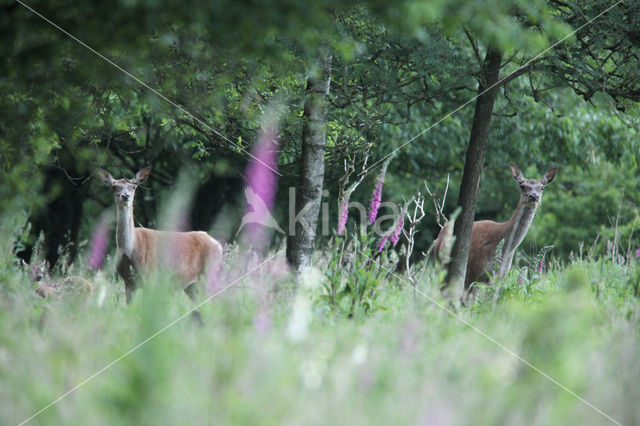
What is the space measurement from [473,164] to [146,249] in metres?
3.43

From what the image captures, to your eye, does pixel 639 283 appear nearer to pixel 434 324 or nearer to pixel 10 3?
pixel 434 324

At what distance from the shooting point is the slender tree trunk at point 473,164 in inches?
261

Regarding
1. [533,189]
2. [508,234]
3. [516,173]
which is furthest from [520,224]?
[516,173]

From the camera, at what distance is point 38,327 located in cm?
381

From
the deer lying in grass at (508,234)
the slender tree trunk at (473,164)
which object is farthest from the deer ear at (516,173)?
the slender tree trunk at (473,164)

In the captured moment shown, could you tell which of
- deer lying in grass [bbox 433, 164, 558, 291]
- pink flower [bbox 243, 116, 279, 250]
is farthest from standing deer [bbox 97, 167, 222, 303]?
deer lying in grass [bbox 433, 164, 558, 291]

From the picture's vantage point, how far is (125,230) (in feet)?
22.3

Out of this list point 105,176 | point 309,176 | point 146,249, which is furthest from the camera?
point 146,249

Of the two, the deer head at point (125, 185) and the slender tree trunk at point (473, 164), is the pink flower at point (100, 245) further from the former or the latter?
the slender tree trunk at point (473, 164)

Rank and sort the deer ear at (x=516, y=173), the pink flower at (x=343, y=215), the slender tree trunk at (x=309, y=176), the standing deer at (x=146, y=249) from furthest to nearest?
the deer ear at (x=516, y=173), the standing deer at (x=146, y=249), the slender tree trunk at (x=309, y=176), the pink flower at (x=343, y=215)

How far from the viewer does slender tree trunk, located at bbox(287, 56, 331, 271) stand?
20.1ft

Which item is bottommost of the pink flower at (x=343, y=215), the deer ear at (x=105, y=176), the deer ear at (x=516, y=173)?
the pink flower at (x=343, y=215)

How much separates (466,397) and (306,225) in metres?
3.60

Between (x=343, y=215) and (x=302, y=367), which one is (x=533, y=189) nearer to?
(x=343, y=215)
